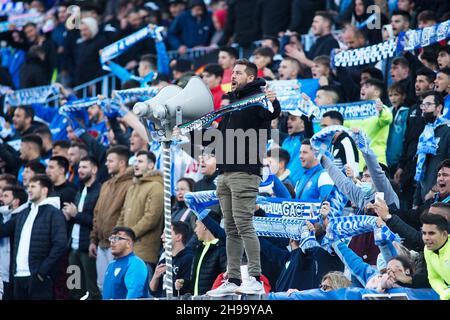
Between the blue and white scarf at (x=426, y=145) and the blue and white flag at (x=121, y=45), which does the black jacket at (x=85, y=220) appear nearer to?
the blue and white flag at (x=121, y=45)

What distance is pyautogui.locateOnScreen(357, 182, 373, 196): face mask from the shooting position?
1185 cm

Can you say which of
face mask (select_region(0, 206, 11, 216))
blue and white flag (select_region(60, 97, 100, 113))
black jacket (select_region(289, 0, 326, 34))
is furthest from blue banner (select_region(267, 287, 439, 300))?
black jacket (select_region(289, 0, 326, 34))

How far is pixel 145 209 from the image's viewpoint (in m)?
14.1

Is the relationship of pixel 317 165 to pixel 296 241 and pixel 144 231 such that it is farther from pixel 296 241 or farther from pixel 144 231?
pixel 144 231

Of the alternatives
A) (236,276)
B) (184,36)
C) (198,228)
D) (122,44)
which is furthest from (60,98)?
(236,276)

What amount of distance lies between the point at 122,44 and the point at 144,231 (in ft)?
16.8

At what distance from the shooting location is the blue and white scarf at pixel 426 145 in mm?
12727

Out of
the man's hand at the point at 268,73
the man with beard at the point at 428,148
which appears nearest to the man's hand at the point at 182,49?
the man's hand at the point at 268,73

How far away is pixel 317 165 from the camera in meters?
12.7

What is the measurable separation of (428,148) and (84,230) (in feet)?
14.3

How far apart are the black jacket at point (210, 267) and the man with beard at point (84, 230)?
2.38 meters

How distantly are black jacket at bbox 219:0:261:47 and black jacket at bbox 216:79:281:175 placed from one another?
7.62m
